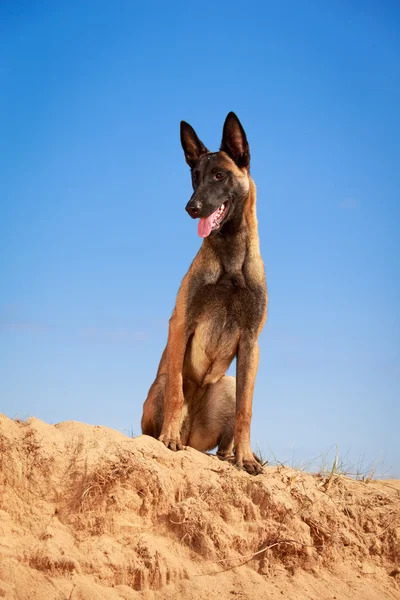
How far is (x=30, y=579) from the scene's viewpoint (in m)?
5.55

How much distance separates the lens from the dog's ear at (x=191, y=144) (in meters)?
8.11

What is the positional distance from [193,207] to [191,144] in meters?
1.08

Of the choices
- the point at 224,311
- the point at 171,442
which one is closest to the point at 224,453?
the point at 171,442

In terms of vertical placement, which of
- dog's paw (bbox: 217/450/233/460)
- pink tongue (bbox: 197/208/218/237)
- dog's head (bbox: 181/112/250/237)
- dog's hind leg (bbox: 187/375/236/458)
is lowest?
dog's paw (bbox: 217/450/233/460)

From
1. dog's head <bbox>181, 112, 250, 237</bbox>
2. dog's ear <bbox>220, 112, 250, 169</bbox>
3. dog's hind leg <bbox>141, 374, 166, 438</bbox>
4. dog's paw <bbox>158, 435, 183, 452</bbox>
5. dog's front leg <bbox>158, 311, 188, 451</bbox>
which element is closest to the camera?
dog's paw <bbox>158, 435, 183, 452</bbox>

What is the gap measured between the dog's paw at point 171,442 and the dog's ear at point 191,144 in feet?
10.5

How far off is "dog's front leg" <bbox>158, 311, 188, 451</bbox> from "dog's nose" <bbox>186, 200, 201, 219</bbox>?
123cm

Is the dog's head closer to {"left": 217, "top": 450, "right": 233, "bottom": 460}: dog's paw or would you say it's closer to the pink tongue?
the pink tongue

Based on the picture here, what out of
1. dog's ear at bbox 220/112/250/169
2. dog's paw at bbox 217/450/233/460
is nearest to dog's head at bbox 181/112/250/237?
dog's ear at bbox 220/112/250/169

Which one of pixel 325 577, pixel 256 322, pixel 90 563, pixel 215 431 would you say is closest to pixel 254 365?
pixel 256 322

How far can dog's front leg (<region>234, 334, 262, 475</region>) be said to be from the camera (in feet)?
24.5

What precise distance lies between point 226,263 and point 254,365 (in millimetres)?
1230

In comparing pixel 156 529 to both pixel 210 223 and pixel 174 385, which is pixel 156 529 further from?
pixel 210 223

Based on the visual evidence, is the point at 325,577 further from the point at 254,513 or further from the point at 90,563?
the point at 90,563
